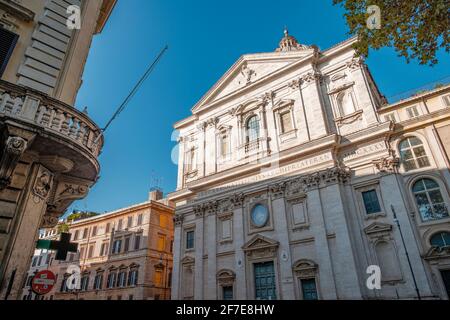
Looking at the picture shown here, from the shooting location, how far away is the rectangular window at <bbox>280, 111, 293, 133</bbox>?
864 inches

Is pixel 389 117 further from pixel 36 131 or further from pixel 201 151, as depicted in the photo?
pixel 36 131

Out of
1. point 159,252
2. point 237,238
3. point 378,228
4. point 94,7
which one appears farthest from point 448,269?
point 159,252

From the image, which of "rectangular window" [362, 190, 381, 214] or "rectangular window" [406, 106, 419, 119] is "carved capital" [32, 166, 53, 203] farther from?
"rectangular window" [406, 106, 419, 119]

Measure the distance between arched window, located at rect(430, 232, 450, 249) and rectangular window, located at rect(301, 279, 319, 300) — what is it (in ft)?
20.4

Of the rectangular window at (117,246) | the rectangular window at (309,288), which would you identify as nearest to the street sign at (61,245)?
the rectangular window at (309,288)

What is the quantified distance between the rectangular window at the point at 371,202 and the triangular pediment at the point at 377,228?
2.73ft

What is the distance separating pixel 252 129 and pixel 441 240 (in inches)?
563

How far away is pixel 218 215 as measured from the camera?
21.8m

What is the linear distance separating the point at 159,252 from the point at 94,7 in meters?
26.7

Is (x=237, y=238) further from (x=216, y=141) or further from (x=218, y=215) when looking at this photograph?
(x=216, y=141)

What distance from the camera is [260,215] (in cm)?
1994

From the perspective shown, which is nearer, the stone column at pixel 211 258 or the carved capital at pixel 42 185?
the carved capital at pixel 42 185

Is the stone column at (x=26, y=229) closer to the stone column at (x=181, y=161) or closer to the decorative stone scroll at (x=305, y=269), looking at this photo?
the decorative stone scroll at (x=305, y=269)

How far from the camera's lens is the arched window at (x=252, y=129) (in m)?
23.5
